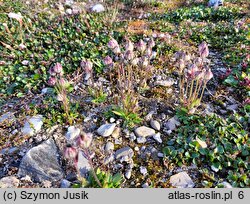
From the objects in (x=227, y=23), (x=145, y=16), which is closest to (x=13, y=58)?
(x=145, y=16)

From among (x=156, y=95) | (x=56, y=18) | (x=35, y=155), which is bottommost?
(x=35, y=155)

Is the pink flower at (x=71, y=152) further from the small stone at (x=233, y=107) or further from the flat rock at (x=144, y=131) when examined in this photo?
the small stone at (x=233, y=107)

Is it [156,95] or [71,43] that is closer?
[156,95]

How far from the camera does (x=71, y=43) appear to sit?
21.4 feet

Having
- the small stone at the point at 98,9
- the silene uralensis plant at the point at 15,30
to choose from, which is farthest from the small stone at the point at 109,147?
the small stone at the point at 98,9

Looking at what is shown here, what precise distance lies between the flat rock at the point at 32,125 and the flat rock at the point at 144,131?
146cm

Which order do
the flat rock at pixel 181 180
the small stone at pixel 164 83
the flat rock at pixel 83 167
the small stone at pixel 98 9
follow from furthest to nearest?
the small stone at pixel 98 9
the small stone at pixel 164 83
the flat rock at pixel 83 167
the flat rock at pixel 181 180

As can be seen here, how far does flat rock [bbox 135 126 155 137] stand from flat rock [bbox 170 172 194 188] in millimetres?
778

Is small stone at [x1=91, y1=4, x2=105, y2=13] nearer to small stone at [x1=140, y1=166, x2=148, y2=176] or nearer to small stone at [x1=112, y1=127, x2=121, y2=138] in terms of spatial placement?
small stone at [x1=112, y1=127, x2=121, y2=138]

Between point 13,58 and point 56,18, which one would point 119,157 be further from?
point 56,18

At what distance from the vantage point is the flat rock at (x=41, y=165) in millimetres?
3846

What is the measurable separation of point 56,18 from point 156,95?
13.3ft

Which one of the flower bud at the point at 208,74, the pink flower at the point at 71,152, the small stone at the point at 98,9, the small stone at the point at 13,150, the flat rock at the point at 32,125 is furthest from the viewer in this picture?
the small stone at the point at 98,9

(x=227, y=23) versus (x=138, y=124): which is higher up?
(x=227, y=23)
